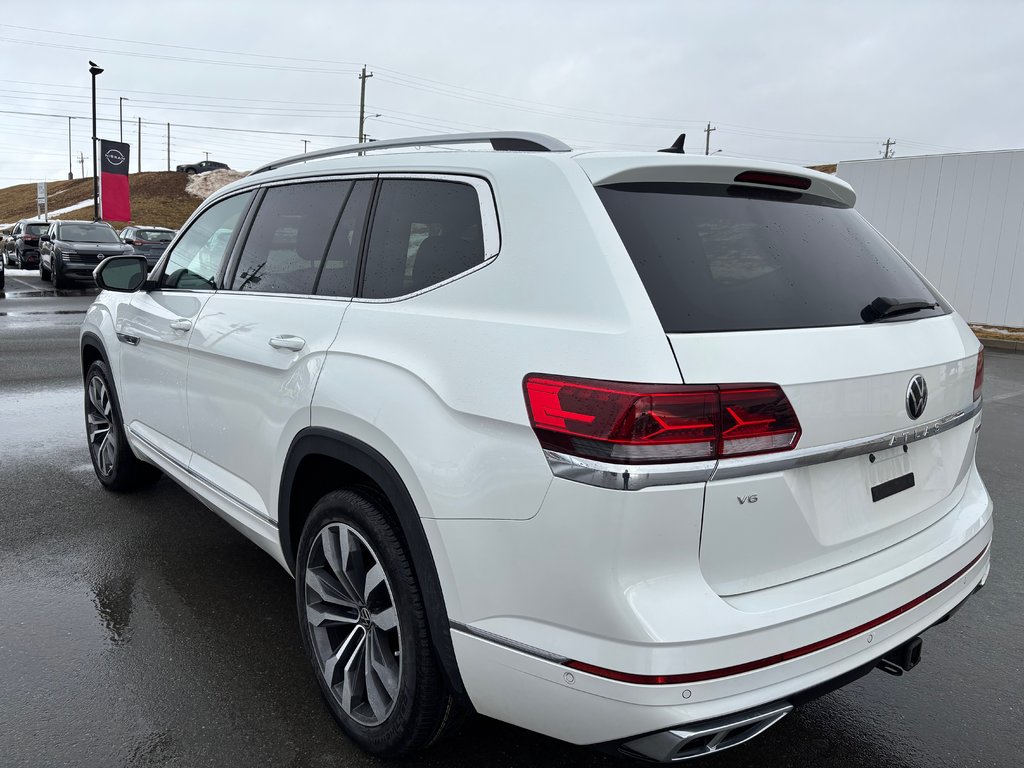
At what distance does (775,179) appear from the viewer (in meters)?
2.35

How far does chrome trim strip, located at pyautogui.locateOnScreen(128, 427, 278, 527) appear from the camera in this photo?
294 cm

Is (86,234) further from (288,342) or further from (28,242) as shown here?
(288,342)

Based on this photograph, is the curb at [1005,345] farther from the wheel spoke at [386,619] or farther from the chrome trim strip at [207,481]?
the wheel spoke at [386,619]

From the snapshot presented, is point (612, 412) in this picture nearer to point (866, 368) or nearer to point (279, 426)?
point (866, 368)

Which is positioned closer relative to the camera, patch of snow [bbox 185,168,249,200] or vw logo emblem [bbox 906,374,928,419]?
vw logo emblem [bbox 906,374,928,419]

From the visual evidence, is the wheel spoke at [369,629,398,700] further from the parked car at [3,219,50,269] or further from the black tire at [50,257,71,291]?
the parked car at [3,219,50,269]

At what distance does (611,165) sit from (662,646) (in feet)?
3.97

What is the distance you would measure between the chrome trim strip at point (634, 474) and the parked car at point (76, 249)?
73.3 ft

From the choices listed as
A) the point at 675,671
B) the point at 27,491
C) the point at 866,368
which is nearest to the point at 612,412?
the point at 675,671

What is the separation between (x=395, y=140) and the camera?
2.82m

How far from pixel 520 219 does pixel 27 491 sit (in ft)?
13.9

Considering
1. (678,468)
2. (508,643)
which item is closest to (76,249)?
(508,643)

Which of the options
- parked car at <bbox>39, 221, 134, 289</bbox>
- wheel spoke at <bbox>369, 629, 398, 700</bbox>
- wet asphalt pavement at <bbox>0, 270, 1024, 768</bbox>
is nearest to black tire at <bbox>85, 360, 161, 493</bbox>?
wet asphalt pavement at <bbox>0, 270, 1024, 768</bbox>

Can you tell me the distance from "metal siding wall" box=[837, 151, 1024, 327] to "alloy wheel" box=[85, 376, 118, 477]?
1623 cm
